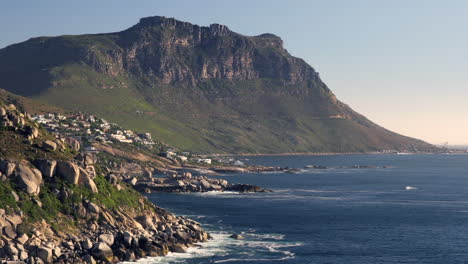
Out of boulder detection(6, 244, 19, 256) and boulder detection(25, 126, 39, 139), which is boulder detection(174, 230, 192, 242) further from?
boulder detection(6, 244, 19, 256)

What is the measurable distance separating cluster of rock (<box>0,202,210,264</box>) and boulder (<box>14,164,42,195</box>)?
6769 millimetres

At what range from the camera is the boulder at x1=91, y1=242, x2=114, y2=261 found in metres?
103

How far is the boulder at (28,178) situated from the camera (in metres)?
109

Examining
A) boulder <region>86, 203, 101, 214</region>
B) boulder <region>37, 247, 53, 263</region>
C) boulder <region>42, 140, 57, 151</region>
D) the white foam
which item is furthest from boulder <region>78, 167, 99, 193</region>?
boulder <region>37, 247, 53, 263</region>

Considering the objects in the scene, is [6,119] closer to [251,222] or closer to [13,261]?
[13,261]

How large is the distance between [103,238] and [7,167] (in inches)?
712

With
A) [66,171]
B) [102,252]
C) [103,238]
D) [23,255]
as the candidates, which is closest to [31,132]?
[66,171]

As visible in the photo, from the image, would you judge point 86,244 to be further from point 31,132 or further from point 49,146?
point 31,132

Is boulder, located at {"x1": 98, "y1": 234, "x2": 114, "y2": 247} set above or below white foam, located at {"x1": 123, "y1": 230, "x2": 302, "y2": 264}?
above

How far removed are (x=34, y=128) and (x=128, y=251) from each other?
31555 millimetres

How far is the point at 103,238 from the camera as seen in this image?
106 m

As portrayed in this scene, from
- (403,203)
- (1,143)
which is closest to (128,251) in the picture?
(1,143)

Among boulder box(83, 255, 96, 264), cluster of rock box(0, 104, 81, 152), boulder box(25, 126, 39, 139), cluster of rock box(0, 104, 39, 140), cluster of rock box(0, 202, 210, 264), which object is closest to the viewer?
cluster of rock box(0, 202, 210, 264)

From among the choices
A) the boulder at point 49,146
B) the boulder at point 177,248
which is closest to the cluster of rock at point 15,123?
the boulder at point 49,146
